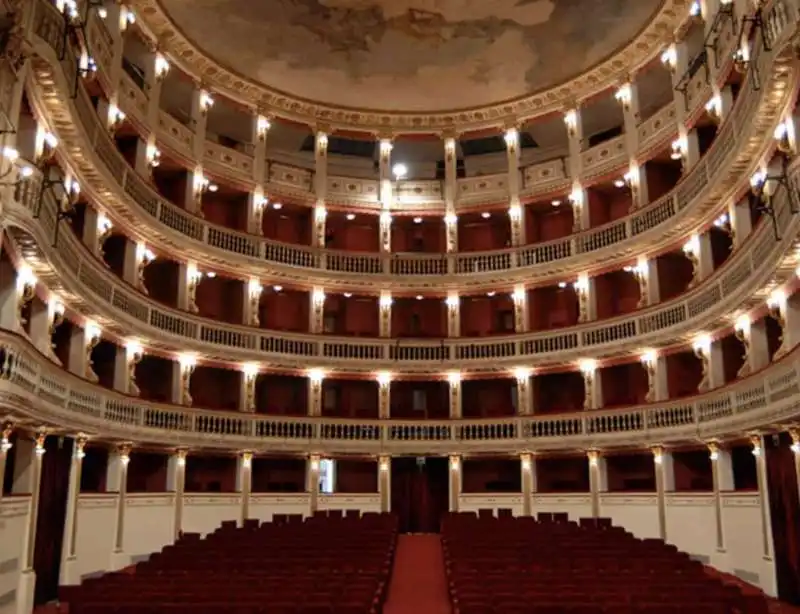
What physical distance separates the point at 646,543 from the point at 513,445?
13388mm

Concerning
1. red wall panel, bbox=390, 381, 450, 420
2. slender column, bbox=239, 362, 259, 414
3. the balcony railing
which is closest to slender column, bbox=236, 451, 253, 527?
slender column, bbox=239, 362, 259, 414

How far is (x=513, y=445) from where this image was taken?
106 feet

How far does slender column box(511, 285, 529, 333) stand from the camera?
35.1 meters

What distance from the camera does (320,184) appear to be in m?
36.8

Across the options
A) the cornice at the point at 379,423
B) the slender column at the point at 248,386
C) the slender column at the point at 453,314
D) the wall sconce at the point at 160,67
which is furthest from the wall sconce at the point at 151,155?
the slender column at the point at 453,314

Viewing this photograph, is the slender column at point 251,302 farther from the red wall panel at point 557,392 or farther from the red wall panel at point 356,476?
the red wall panel at point 557,392

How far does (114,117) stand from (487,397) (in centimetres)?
1936

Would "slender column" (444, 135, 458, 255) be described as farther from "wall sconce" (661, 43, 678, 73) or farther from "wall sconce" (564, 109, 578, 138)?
"wall sconce" (661, 43, 678, 73)

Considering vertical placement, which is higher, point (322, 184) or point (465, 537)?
point (322, 184)

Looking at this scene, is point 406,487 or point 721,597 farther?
point 406,487

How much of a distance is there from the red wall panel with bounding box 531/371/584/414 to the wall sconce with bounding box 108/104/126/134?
19.3 metres

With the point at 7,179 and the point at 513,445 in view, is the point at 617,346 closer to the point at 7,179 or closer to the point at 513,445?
the point at 513,445

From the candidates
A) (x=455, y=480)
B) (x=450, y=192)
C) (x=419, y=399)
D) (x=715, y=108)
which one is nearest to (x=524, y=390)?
(x=455, y=480)

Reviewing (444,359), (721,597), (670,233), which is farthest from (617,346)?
(721,597)
